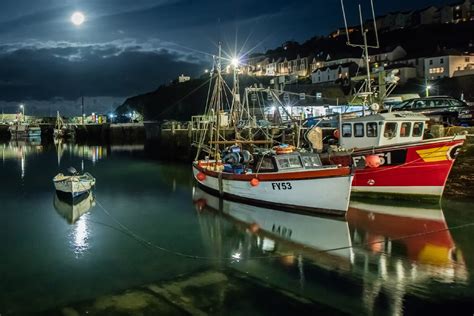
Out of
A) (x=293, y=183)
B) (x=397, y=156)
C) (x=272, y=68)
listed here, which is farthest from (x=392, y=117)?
(x=272, y=68)

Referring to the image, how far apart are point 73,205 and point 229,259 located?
10.6 m

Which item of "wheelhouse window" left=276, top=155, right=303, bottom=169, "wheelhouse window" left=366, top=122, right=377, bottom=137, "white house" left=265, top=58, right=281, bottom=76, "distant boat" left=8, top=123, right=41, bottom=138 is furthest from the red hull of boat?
"white house" left=265, top=58, right=281, bottom=76

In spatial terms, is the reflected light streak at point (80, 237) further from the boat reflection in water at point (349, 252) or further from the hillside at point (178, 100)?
the hillside at point (178, 100)

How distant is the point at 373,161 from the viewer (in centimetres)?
1739

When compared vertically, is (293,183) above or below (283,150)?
below

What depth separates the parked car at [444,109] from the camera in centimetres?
2486

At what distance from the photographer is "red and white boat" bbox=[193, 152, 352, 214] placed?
48.6 ft

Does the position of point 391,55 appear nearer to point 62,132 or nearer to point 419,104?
point 419,104

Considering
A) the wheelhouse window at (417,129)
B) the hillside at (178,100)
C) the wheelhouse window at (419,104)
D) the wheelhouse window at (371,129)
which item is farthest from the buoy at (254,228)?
the hillside at (178,100)

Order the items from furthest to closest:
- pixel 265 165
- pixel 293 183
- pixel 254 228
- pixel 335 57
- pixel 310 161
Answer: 1. pixel 335 57
2. pixel 265 165
3. pixel 310 161
4. pixel 293 183
5. pixel 254 228

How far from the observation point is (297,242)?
12719 mm

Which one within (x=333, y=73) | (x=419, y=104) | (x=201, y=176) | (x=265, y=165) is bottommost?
(x=201, y=176)

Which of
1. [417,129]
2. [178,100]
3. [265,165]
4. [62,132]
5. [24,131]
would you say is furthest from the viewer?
[178,100]

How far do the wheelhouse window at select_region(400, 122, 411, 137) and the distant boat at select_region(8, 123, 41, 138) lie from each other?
91.7 meters
